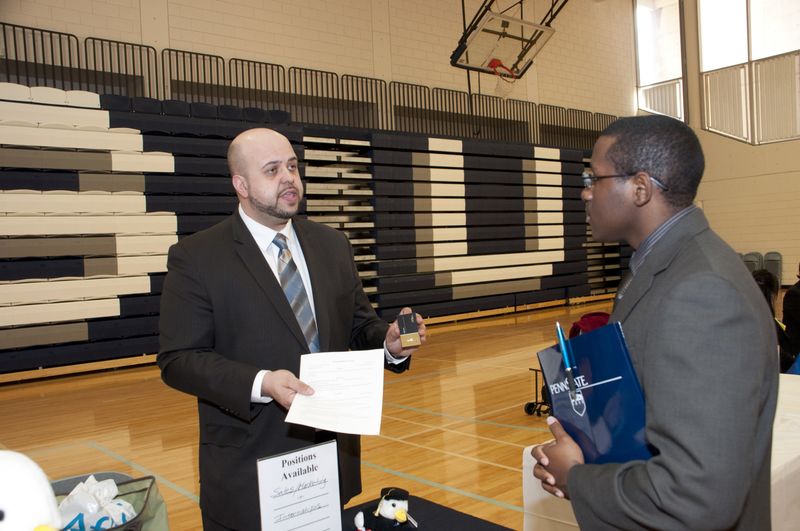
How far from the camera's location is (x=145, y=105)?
8.24 metres

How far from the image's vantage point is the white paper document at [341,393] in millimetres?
1608

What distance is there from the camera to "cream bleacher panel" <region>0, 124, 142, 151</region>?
24.0 ft

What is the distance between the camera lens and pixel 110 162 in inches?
313

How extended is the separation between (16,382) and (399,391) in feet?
14.7

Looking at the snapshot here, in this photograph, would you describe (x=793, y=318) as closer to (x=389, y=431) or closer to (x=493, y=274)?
(x=389, y=431)

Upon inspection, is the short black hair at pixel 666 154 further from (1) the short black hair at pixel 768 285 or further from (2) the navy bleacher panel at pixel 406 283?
(2) the navy bleacher panel at pixel 406 283

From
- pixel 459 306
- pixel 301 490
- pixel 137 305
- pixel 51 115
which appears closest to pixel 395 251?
pixel 459 306

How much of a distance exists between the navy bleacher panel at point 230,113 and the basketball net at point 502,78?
4.78m

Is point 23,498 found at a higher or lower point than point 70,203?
lower

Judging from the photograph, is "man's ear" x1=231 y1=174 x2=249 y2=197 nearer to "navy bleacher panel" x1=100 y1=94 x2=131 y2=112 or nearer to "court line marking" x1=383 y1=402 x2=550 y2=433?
"court line marking" x1=383 y1=402 x2=550 y2=433

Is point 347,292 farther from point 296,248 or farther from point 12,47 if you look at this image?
point 12,47

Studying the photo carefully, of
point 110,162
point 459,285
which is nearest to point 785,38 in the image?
point 459,285

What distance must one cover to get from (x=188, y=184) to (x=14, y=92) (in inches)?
86.5

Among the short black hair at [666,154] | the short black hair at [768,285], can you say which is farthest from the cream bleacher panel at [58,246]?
the short black hair at [666,154]
